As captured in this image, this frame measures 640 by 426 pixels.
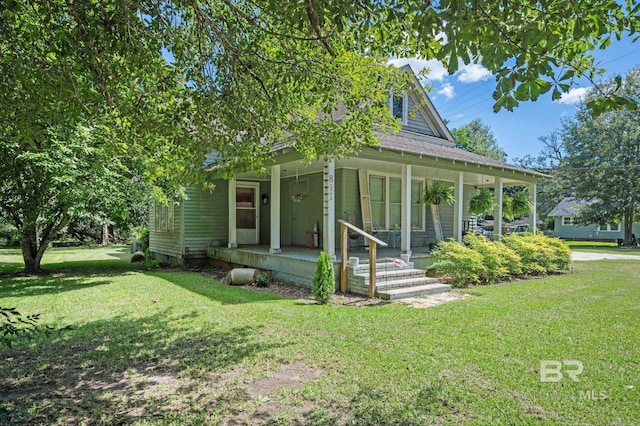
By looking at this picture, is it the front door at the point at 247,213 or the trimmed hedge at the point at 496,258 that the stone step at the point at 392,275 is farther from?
the front door at the point at 247,213

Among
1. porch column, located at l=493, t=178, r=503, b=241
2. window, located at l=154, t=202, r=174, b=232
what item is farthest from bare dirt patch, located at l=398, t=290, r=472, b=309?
window, located at l=154, t=202, r=174, b=232

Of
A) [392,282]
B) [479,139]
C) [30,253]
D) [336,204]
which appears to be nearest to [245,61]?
[392,282]

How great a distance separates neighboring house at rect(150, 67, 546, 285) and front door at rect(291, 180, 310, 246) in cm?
3

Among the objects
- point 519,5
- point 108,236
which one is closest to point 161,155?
point 519,5

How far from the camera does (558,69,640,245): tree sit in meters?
26.0

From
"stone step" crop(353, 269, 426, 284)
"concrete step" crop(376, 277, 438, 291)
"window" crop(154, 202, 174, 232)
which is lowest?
"concrete step" crop(376, 277, 438, 291)

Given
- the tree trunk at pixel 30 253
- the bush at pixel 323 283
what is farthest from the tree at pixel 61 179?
the bush at pixel 323 283

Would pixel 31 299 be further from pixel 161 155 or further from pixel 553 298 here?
pixel 553 298

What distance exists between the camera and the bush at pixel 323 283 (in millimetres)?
6660

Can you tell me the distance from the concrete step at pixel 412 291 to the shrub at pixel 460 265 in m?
0.65

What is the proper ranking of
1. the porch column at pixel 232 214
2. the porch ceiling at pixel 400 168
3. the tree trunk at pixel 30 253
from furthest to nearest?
the porch column at pixel 232 214 < the tree trunk at pixel 30 253 < the porch ceiling at pixel 400 168

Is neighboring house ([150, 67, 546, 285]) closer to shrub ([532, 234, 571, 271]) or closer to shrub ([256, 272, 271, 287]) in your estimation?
shrub ([256, 272, 271, 287])

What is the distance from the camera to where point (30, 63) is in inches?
159

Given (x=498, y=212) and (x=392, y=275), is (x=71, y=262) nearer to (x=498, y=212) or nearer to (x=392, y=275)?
(x=392, y=275)
